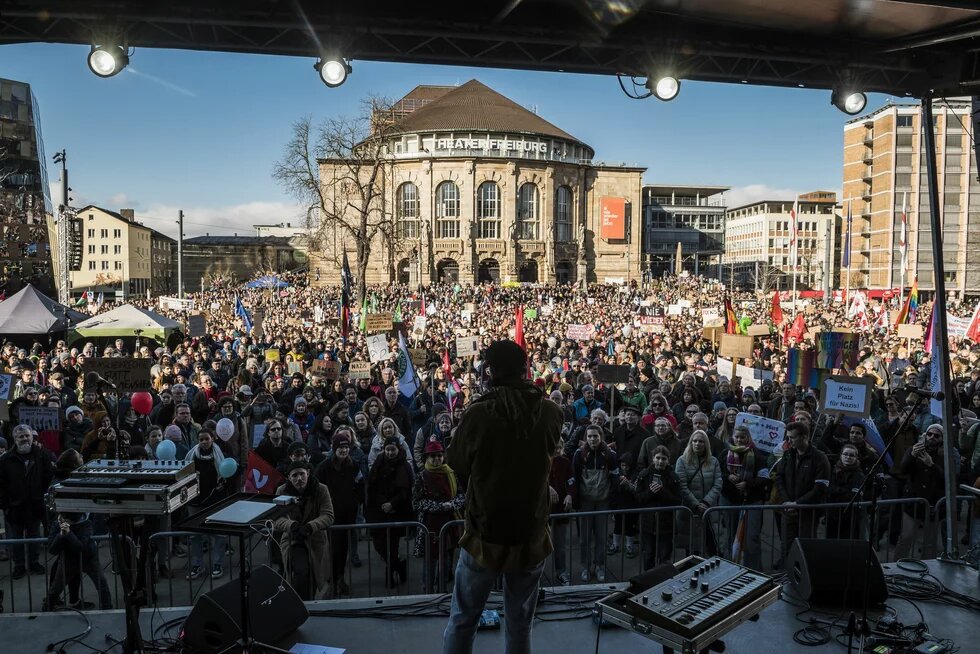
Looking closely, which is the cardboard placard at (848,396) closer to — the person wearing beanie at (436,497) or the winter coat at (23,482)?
the person wearing beanie at (436,497)

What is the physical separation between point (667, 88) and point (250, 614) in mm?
4980

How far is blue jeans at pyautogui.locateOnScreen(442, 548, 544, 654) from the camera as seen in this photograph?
3.30 m

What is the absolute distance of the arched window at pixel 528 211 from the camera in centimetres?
6775

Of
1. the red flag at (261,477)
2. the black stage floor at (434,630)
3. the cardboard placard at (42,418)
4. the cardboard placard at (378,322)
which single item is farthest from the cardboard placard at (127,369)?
the cardboard placard at (378,322)

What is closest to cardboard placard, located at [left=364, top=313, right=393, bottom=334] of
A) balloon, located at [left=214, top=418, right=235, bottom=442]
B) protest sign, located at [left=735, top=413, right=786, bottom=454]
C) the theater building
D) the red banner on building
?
balloon, located at [left=214, top=418, right=235, bottom=442]

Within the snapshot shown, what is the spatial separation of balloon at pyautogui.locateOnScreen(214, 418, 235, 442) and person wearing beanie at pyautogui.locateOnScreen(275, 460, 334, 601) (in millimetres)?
2517

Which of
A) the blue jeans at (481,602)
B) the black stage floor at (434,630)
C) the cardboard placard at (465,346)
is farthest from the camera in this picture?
the cardboard placard at (465,346)

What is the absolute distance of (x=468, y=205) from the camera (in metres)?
65.9

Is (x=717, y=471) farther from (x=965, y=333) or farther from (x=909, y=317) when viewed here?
(x=909, y=317)

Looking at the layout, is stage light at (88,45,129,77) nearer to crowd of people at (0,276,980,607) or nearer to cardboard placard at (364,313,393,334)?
crowd of people at (0,276,980,607)

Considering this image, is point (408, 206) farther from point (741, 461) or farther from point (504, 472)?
point (504, 472)

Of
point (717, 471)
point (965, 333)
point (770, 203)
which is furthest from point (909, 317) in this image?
point (770, 203)

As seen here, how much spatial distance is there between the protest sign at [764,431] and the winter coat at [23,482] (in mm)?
7396

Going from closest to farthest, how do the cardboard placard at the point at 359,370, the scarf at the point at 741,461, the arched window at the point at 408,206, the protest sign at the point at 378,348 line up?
the scarf at the point at 741,461 < the cardboard placard at the point at 359,370 < the protest sign at the point at 378,348 < the arched window at the point at 408,206
